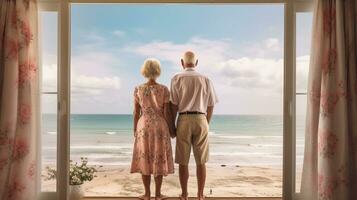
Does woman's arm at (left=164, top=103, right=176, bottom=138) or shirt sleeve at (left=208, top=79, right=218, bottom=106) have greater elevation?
shirt sleeve at (left=208, top=79, right=218, bottom=106)

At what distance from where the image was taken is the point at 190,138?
3.49 metres

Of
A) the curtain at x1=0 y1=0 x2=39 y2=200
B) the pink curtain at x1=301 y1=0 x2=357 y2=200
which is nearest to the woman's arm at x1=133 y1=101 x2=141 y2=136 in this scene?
the curtain at x1=0 y1=0 x2=39 y2=200

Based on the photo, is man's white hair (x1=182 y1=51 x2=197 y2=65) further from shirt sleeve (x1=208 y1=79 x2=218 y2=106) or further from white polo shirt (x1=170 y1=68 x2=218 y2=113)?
shirt sleeve (x1=208 y1=79 x2=218 y2=106)

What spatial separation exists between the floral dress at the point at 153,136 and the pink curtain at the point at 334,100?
1344 millimetres

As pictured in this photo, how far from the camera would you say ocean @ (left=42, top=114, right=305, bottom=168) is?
380 inches

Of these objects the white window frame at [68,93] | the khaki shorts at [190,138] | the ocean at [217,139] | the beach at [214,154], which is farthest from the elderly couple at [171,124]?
the ocean at [217,139]

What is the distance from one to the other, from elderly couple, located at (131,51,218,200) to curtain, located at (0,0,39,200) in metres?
1.00

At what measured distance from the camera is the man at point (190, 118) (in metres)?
3.48

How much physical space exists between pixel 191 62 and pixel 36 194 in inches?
73.2

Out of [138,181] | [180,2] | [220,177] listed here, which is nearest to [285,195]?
[180,2]

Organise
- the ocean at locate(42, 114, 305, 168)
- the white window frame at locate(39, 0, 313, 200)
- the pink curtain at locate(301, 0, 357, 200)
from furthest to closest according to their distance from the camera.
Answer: the ocean at locate(42, 114, 305, 168) < the white window frame at locate(39, 0, 313, 200) < the pink curtain at locate(301, 0, 357, 200)

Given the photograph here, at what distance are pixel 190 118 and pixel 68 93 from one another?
1.15m

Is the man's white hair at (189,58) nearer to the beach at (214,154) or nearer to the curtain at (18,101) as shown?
the beach at (214,154)

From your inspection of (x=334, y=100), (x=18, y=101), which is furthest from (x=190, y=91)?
(x=18, y=101)
